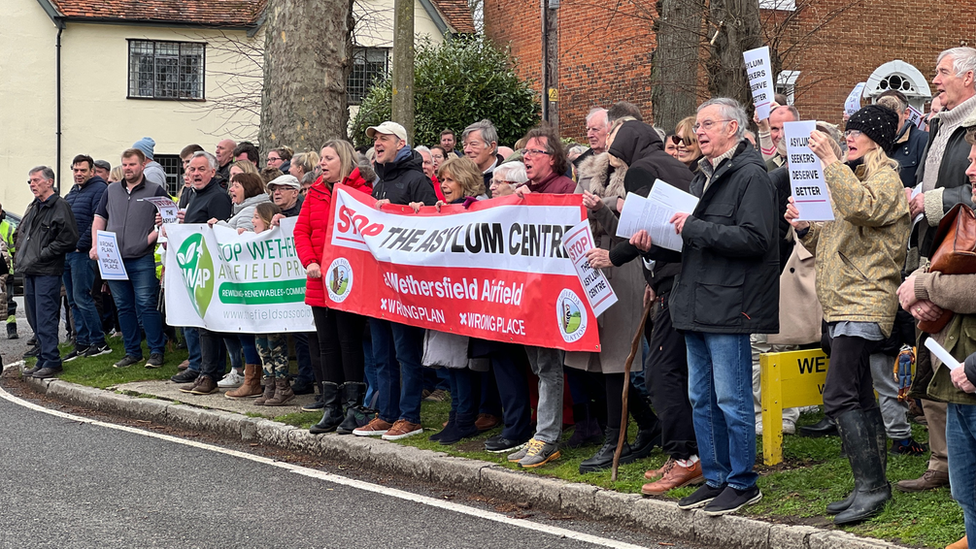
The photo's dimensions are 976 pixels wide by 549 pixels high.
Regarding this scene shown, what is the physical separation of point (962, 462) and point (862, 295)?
122 centimetres

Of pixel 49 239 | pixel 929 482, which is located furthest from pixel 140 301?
pixel 929 482

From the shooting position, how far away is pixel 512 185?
8.37 m

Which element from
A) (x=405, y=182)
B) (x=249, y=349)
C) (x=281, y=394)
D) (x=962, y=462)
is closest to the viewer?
(x=962, y=462)

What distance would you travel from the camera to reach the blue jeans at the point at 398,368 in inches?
340

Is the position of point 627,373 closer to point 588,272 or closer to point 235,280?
point 588,272

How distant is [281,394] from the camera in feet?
33.3

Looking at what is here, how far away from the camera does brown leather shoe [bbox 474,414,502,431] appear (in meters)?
8.57

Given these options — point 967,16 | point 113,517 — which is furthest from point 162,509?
point 967,16

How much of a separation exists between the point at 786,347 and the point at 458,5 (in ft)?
103

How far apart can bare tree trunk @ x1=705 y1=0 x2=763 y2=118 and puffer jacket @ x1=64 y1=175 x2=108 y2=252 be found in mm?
7148

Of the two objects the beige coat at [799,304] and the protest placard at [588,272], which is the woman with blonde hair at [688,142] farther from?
the beige coat at [799,304]

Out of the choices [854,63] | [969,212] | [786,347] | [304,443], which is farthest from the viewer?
[854,63]

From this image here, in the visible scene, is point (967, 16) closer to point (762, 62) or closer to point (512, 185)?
point (512, 185)

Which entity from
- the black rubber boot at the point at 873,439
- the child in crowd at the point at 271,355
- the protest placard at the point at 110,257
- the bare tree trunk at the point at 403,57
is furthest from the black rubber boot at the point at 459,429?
the bare tree trunk at the point at 403,57
